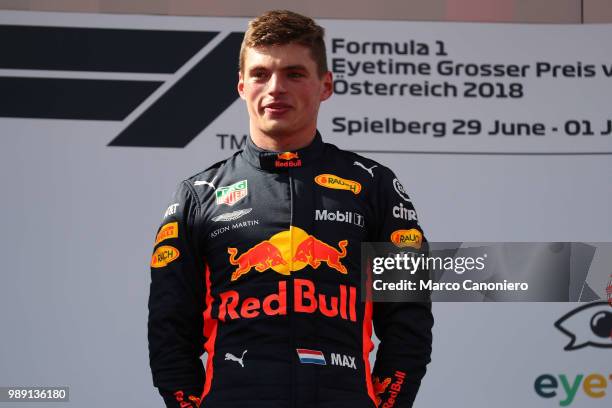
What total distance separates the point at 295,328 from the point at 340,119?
1.83 metres

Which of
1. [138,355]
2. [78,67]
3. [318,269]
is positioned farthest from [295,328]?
[78,67]

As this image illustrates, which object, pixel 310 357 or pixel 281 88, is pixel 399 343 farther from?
pixel 281 88

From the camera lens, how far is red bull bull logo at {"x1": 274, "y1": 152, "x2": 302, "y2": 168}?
1.98 metres

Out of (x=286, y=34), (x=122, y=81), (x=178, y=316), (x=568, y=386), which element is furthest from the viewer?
(x=122, y=81)

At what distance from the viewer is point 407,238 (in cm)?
197

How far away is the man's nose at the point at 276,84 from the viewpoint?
1956mm

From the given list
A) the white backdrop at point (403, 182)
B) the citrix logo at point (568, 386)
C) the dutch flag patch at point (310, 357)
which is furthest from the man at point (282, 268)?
the citrix logo at point (568, 386)

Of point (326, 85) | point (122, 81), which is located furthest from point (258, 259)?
point (122, 81)

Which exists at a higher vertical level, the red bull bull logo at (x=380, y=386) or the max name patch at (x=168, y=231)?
the max name patch at (x=168, y=231)

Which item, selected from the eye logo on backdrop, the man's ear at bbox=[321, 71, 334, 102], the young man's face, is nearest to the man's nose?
the young man's face

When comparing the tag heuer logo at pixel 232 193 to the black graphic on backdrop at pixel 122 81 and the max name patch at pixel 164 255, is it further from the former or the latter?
the black graphic on backdrop at pixel 122 81

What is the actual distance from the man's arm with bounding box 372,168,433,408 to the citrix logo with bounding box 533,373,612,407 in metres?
1.62

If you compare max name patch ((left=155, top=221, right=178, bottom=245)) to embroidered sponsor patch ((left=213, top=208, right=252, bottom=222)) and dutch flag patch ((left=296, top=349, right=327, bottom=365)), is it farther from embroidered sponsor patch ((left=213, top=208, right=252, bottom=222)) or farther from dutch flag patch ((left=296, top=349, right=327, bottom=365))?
dutch flag patch ((left=296, top=349, right=327, bottom=365))

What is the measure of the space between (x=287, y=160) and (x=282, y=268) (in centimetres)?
25
